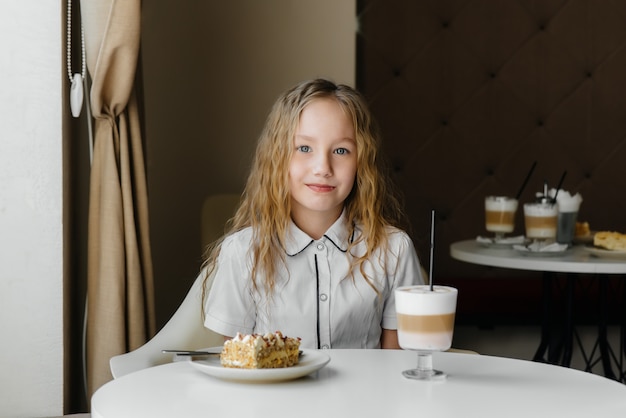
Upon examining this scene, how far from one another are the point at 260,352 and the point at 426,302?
219 millimetres

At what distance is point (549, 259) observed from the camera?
2.46 m

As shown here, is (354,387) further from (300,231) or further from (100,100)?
(100,100)

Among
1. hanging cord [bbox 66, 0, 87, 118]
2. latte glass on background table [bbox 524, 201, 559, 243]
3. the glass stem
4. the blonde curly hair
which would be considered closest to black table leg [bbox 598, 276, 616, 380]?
latte glass on background table [bbox 524, 201, 559, 243]

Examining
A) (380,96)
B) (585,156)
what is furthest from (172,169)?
(585,156)

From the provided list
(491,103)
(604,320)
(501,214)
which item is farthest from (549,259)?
(491,103)

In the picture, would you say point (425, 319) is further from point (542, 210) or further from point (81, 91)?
point (542, 210)

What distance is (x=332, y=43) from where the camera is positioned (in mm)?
3008

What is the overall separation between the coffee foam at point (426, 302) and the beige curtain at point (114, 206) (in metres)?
1.06

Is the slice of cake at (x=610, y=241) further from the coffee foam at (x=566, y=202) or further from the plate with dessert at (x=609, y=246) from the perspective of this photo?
the coffee foam at (x=566, y=202)

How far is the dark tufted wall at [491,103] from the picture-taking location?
3463 millimetres

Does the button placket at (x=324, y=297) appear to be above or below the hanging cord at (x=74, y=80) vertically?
below

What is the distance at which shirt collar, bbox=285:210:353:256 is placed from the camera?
171 centimetres

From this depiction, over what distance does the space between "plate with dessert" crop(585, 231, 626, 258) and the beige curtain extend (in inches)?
49.6

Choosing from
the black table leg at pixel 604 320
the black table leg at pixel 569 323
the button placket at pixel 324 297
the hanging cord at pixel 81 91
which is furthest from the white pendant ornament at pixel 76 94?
the black table leg at pixel 604 320
